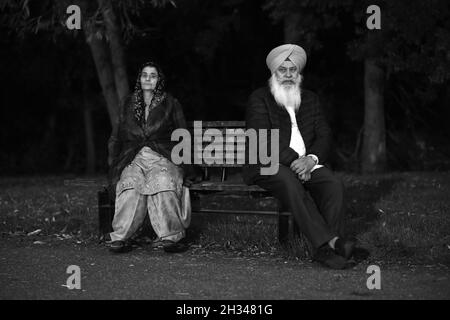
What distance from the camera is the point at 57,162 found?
21.8m

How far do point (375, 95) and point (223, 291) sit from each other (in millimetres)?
9464

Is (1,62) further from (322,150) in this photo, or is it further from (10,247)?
(322,150)

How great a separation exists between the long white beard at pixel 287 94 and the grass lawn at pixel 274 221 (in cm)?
122

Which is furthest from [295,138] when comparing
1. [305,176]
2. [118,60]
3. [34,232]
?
[118,60]

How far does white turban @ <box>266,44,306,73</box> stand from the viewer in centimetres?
712

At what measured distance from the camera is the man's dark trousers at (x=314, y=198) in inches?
246

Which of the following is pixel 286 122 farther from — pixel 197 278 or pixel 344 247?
pixel 197 278

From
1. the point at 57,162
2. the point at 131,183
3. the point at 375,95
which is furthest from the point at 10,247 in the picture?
the point at 57,162

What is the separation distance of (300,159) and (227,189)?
844mm

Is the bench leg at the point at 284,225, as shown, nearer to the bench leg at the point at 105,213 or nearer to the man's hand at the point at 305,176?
the man's hand at the point at 305,176

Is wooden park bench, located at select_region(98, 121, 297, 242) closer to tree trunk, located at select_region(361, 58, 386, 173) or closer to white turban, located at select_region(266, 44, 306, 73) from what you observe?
white turban, located at select_region(266, 44, 306, 73)

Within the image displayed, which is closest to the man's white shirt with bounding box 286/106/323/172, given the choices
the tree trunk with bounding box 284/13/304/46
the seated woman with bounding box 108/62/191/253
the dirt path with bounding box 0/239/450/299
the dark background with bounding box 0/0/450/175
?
the dirt path with bounding box 0/239/450/299

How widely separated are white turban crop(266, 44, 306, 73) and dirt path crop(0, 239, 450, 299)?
177cm

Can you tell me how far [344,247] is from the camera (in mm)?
6117
